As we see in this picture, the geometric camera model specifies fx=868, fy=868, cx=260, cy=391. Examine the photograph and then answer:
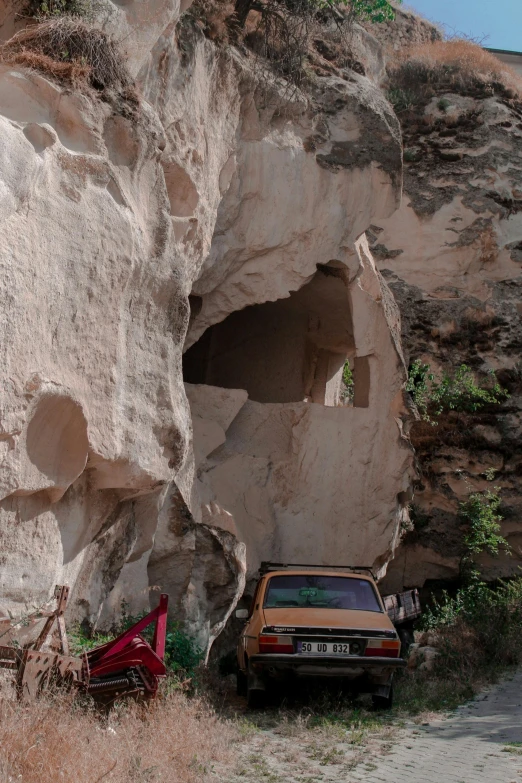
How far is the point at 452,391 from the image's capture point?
643 inches

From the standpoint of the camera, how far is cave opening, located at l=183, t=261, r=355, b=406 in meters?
14.5

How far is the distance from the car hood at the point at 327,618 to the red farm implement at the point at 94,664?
1.66 metres

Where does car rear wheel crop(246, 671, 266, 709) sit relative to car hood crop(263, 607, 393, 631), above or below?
below

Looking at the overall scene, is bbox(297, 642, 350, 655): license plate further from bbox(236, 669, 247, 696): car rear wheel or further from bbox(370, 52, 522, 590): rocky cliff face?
bbox(370, 52, 522, 590): rocky cliff face

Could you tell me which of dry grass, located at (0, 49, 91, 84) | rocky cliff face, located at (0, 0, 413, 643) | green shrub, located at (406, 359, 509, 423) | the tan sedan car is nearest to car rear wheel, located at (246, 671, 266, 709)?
the tan sedan car

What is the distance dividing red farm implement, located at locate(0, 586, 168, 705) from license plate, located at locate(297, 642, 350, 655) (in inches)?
61.5

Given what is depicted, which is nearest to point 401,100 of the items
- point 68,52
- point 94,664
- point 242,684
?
point 68,52

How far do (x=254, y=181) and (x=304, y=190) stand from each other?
830mm

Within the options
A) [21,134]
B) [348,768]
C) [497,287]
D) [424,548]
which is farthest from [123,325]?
[497,287]

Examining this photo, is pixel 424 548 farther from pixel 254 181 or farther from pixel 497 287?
pixel 254 181

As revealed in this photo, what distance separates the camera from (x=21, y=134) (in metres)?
6.45

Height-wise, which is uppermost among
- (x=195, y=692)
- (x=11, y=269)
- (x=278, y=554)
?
(x=11, y=269)

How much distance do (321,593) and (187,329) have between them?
4.03 meters

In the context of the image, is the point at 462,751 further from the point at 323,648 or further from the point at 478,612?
the point at 478,612
